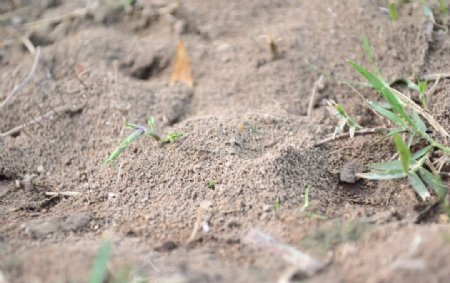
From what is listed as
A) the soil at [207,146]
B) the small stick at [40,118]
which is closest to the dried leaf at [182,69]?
the soil at [207,146]

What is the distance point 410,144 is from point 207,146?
0.60 meters

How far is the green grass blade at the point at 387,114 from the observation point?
181 centimetres

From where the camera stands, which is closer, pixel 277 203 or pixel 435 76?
pixel 277 203

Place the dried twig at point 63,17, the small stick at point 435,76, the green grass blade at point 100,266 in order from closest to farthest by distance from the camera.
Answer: the green grass blade at point 100,266 → the small stick at point 435,76 → the dried twig at point 63,17

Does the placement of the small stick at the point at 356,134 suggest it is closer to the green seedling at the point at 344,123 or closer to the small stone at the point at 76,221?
the green seedling at the point at 344,123

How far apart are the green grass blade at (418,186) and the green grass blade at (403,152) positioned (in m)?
0.07

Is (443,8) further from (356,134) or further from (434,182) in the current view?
(434,182)

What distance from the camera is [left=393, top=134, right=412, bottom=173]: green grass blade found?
1520 mm

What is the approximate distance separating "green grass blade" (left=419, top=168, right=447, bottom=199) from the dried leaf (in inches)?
37.5

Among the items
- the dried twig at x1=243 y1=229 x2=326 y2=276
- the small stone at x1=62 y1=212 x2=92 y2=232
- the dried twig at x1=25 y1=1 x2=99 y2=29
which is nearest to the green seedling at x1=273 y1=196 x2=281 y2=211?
the dried twig at x1=243 y1=229 x2=326 y2=276

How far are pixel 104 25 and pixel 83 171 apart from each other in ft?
2.86

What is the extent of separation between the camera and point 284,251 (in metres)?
1.37

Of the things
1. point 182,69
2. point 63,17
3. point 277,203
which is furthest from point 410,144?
point 63,17

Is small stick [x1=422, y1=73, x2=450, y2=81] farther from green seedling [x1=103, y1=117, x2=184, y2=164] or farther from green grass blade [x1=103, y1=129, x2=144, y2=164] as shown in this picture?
green grass blade [x1=103, y1=129, x2=144, y2=164]
